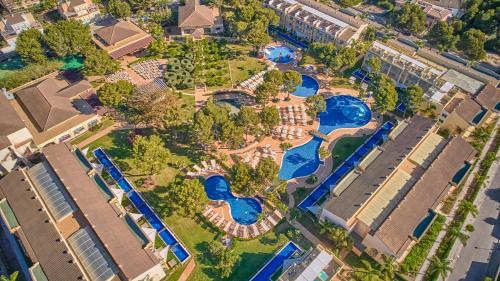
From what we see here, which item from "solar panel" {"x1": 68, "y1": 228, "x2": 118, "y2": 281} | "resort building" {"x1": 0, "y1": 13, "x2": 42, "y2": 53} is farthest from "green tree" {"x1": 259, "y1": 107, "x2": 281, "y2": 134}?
"resort building" {"x1": 0, "y1": 13, "x2": 42, "y2": 53}

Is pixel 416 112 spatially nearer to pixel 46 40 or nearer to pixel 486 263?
pixel 486 263

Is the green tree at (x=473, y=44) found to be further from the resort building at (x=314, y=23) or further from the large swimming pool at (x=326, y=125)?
the large swimming pool at (x=326, y=125)

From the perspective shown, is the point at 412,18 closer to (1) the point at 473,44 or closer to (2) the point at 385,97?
(1) the point at 473,44

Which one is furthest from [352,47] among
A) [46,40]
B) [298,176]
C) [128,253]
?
[46,40]

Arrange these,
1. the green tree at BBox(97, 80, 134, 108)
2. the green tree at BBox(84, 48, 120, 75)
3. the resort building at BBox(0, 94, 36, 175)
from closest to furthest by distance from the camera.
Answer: the resort building at BBox(0, 94, 36, 175), the green tree at BBox(97, 80, 134, 108), the green tree at BBox(84, 48, 120, 75)

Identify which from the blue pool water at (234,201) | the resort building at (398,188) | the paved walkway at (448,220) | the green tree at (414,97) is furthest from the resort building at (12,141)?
the green tree at (414,97)

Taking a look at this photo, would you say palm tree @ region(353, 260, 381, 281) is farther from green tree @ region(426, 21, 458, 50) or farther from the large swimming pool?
green tree @ region(426, 21, 458, 50)

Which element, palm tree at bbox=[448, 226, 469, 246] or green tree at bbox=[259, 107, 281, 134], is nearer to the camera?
palm tree at bbox=[448, 226, 469, 246]

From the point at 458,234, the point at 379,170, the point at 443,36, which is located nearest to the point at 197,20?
the point at 379,170
